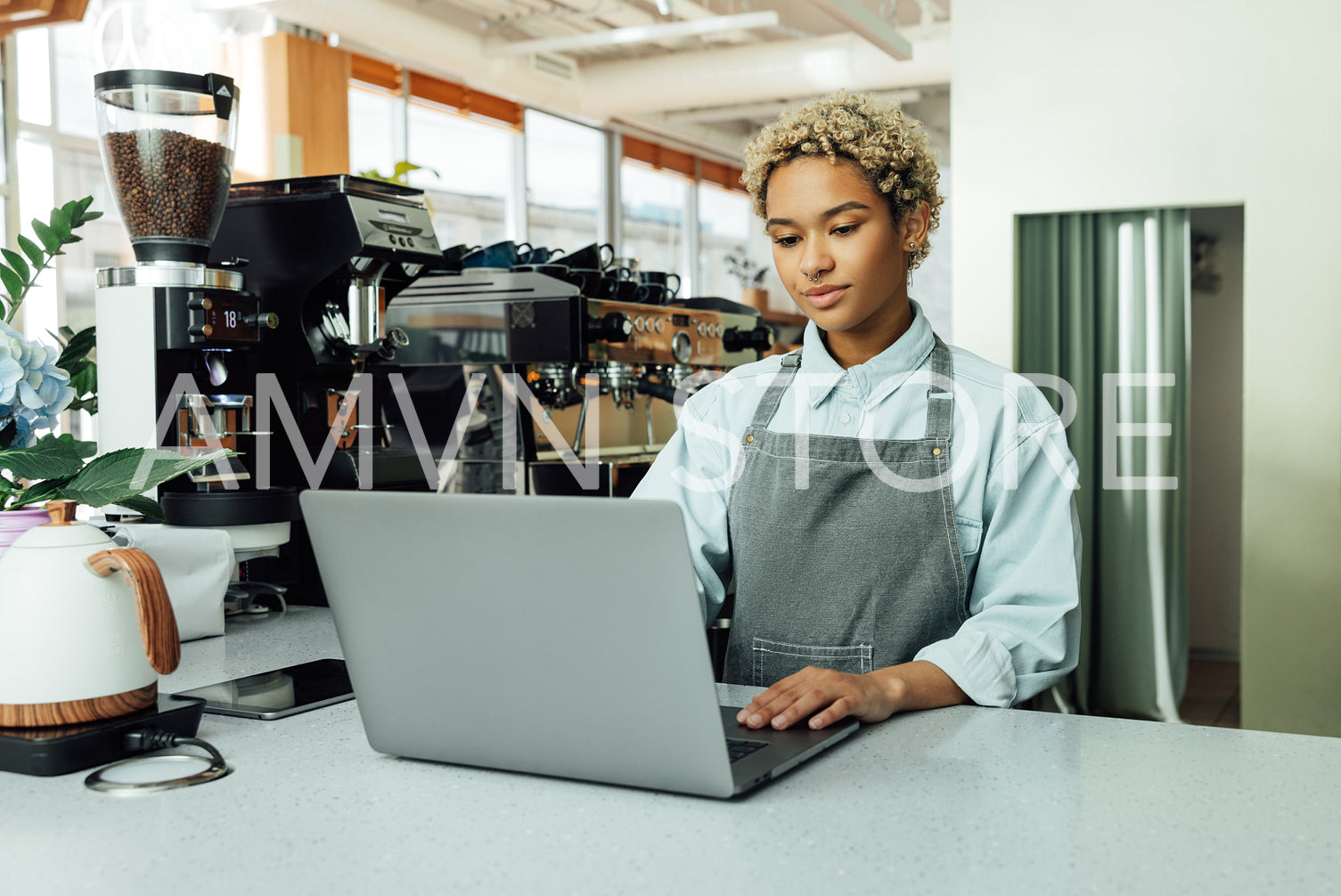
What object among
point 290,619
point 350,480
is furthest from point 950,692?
point 350,480

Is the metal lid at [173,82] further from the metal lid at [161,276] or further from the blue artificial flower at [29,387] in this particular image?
the blue artificial flower at [29,387]

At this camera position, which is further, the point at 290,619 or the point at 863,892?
the point at 290,619

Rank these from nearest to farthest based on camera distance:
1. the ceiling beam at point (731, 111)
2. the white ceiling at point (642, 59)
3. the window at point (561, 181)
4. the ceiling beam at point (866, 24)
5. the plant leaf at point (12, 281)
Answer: the plant leaf at point (12, 281), the ceiling beam at point (866, 24), the white ceiling at point (642, 59), the ceiling beam at point (731, 111), the window at point (561, 181)

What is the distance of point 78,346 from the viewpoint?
1680mm

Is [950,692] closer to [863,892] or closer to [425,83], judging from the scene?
[863,892]

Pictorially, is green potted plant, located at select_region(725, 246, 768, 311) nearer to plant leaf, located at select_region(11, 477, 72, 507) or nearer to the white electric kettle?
plant leaf, located at select_region(11, 477, 72, 507)

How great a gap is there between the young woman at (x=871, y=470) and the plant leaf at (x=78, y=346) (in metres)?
0.85

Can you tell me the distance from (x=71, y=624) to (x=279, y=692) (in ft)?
0.93

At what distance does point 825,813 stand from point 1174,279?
2.57m

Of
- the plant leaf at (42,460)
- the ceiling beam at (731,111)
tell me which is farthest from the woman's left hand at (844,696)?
the ceiling beam at (731,111)

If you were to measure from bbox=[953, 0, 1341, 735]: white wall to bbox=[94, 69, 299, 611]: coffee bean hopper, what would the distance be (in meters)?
2.01

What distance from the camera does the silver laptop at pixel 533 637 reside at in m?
0.81

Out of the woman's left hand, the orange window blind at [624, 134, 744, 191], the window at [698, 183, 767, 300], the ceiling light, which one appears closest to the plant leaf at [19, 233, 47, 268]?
the woman's left hand

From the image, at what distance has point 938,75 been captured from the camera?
557 cm
